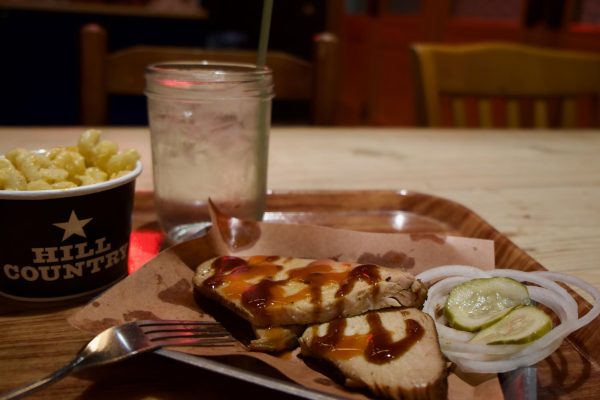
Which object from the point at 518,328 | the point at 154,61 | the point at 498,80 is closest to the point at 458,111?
the point at 498,80

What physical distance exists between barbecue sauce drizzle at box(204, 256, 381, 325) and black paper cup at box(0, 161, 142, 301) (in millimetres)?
187

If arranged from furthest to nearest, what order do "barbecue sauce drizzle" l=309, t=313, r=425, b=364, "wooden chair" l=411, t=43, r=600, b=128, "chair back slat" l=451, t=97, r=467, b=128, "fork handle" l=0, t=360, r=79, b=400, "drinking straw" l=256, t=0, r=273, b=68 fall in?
"chair back slat" l=451, t=97, r=467, b=128 → "wooden chair" l=411, t=43, r=600, b=128 → "drinking straw" l=256, t=0, r=273, b=68 → "barbecue sauce drizzle" l=309, t=313, r=425, b=364 → "fork handle" l=0, t=360, r=79, b=400

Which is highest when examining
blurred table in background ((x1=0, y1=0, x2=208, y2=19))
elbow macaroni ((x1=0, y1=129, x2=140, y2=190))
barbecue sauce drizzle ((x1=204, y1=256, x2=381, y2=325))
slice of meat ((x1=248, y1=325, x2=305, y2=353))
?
blurred table in background ((x1=0, y1=0, x2=208, y2=19))

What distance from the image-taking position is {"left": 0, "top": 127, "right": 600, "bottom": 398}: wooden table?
2.36 ft

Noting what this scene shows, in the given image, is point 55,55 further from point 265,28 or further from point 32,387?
point 32,387

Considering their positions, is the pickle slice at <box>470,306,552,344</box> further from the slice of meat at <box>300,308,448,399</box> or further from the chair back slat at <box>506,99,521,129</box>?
the chair back slat at <box>506,99,521,129</box>

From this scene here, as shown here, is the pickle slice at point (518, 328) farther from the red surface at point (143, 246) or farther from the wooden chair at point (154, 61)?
the wooden chair at point (154, 61)

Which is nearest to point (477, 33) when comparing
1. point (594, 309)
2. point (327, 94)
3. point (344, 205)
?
point (327, 94)

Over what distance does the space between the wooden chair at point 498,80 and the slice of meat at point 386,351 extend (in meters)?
1.85

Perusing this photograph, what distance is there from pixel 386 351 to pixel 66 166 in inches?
23.9

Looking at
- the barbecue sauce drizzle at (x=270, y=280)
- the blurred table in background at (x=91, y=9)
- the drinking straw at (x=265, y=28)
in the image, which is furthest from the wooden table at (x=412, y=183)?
the blurred table in background at (x=91, y=9)

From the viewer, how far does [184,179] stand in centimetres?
115

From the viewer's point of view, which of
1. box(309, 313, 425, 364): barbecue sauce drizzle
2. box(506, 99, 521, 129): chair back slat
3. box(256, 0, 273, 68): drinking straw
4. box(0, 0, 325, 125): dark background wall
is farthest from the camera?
box(0, 0, 325, 125): dark background wall

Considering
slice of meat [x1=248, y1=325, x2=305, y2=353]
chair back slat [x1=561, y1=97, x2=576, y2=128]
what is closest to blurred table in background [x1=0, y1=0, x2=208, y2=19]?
chair back slat [x1=561, y1=97, x2=576, y2=128]
